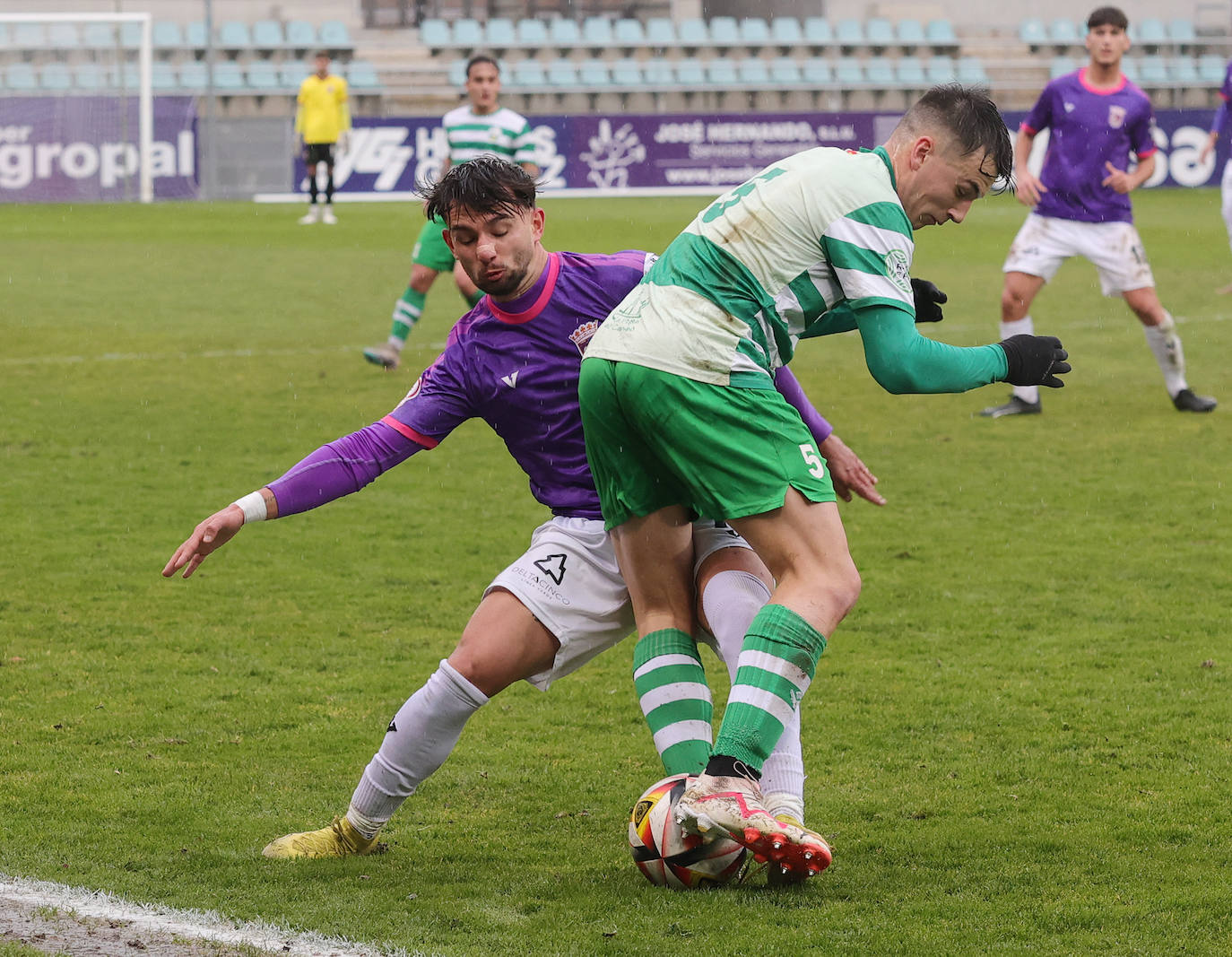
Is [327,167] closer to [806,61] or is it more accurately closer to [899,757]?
[806,61]

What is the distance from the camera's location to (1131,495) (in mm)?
7230

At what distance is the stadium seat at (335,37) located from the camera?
106ft

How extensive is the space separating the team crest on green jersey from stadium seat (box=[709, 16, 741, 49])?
3135 centimetres

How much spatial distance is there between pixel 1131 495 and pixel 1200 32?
1264 inches

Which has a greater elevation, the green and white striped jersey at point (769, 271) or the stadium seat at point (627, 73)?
the green and white striped jersey at point (769, 271)

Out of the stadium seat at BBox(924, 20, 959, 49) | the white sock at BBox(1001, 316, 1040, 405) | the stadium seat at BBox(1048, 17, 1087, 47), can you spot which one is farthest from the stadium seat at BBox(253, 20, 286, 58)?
the white sock at BBox(1001, 316, 1040, 405)

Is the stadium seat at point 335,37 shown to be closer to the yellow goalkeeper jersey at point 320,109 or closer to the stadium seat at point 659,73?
the stadium seat at point 659,73

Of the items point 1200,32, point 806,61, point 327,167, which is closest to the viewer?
point 327,167

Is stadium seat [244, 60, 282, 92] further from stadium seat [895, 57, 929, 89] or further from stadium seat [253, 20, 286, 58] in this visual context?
stadium seat [895, 57, 929, 89]

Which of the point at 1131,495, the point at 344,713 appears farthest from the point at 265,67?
the point at 344,713

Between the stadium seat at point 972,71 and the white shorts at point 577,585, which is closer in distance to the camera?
the white shorts at point 577,585

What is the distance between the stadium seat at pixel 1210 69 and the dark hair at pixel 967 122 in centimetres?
3230

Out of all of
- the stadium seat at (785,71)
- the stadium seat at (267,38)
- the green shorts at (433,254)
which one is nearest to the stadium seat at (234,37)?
the stadium seat at (267,38)

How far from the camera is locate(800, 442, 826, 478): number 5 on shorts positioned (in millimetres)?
3121
